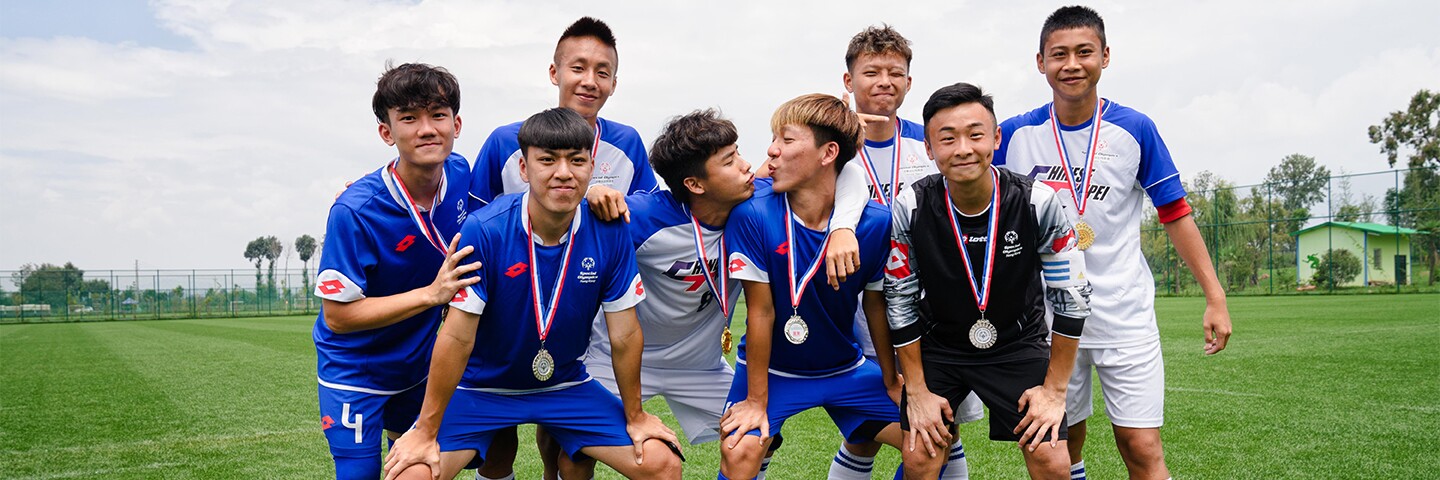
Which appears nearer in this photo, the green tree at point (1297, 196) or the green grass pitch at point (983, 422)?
the green grass pitch at point (983, 422)

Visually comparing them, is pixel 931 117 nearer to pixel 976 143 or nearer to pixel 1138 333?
pixel 976 143

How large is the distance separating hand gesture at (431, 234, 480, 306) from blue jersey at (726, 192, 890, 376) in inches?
39.0

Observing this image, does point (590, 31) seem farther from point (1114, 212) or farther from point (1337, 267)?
point (1337, 267)

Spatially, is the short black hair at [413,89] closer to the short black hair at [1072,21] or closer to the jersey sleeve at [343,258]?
the jersey sleeve at [343,258]

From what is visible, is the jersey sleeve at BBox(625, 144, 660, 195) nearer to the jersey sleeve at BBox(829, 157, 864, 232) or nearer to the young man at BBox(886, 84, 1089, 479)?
the jersey sleeve at BBox(829, 157, 864, 232)

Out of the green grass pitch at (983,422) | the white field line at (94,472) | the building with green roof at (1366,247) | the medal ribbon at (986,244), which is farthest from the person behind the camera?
the building with green roof at (1366,247)

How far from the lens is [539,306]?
3393mm

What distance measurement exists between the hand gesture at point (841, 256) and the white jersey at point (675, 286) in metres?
0.58

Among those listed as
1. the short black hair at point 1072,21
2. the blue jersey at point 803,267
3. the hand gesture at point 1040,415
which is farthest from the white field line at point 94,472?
the short black hair at point 1072,21

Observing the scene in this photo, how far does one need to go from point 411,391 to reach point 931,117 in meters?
2.40

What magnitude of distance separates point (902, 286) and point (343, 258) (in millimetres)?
2062

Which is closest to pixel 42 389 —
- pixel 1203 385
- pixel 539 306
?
pixel 539 306

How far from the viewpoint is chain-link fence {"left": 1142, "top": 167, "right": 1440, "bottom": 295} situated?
25.9 m

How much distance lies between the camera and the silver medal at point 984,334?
11.3 ft
